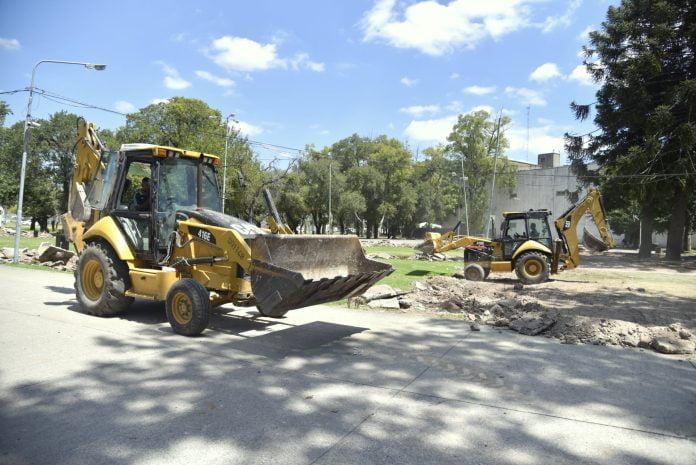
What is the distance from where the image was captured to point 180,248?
7.82 meters

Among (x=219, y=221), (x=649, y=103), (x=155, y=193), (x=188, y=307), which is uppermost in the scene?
(x=649, y=103)

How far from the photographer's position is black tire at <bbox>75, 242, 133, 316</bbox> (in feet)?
26.6

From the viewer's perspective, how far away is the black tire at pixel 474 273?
668 inches

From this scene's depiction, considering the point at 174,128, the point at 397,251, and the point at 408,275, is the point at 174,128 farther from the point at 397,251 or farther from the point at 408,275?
the point at 408,275

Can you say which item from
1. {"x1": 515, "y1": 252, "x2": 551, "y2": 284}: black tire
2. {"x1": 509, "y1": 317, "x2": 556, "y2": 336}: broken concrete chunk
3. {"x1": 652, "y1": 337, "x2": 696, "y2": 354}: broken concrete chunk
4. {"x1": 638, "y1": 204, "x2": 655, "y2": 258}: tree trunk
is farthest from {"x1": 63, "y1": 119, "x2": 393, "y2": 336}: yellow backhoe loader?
{"x1": 638, "y1": 204, "x2": 655, "y2": 258}: tree trunk

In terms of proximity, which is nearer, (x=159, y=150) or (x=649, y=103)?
(x=159, y=150)

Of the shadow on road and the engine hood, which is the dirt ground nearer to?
the shadow on road

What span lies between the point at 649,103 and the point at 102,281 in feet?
99.6

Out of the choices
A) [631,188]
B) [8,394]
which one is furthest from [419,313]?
[631,188]

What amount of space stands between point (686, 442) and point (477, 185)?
57249mm

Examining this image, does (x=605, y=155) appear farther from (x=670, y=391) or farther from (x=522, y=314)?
(x=670, y=391)

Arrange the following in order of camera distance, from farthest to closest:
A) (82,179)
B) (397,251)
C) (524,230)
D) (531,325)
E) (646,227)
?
(397,251) < (646,227) < (524,230) < (82,179) < (531,325)

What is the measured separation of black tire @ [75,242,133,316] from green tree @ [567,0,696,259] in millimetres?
27316

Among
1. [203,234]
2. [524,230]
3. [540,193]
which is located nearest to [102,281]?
[203,234]
